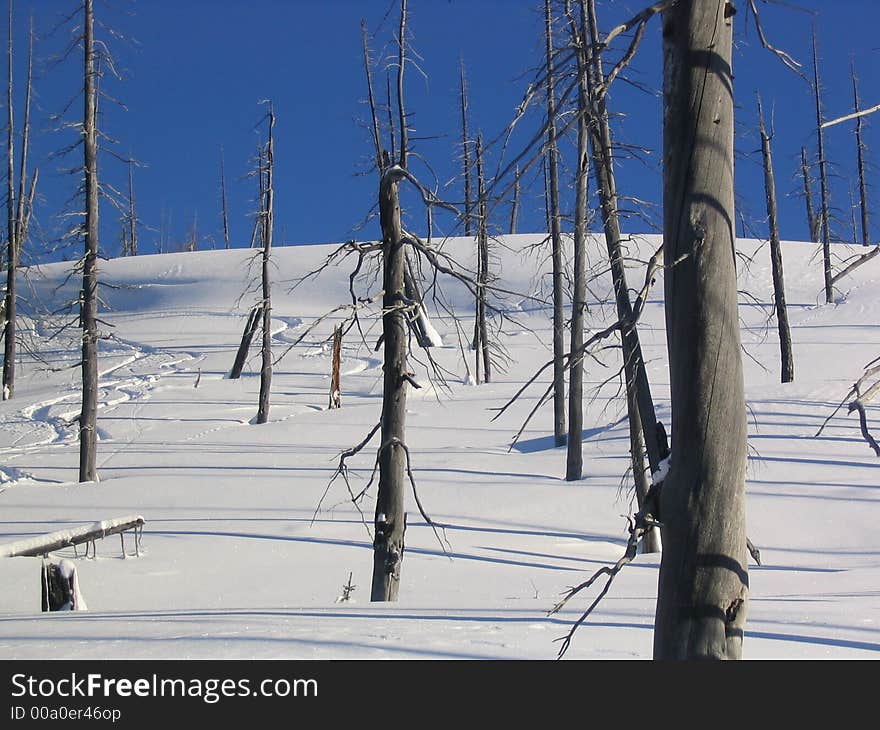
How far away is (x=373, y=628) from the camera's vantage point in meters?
6.16

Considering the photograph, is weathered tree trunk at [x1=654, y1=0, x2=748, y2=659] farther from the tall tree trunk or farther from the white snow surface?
the tall tree trunk

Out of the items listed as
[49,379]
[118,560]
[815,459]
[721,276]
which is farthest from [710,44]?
[49,379]

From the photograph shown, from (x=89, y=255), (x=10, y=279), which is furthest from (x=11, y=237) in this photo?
(x=89, y=255)

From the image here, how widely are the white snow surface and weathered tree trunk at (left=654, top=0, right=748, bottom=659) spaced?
1.56 metres

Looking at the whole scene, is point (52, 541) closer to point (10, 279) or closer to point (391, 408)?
point (391, 408)

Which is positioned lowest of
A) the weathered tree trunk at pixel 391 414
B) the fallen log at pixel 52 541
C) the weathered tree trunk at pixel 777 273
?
the fallen log at pixel 52 541

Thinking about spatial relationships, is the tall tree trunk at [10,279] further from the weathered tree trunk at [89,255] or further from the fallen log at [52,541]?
the fallen log at [52,541]

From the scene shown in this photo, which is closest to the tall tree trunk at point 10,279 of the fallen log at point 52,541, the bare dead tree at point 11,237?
the bare dead tree at point 11,237

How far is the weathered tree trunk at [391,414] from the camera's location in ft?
28.7

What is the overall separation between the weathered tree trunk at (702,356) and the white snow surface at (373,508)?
1.56 m

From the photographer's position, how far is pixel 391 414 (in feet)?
29.2

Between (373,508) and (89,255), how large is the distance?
343 inches

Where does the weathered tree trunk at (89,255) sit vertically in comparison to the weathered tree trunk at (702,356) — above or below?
above
